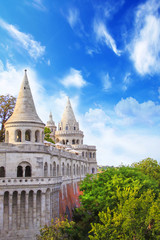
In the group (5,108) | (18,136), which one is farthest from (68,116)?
(18,136)

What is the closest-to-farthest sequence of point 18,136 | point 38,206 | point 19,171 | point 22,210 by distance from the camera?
point 22,210, point 38,206, point 19,171, point 18,136

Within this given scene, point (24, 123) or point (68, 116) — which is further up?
point (68, 116)

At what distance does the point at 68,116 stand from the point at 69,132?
4.99 meters

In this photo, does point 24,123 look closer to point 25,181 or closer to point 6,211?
point 25,181

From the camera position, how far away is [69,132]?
73.1m

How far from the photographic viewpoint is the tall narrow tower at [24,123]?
110 ft

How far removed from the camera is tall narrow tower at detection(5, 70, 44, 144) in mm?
33562

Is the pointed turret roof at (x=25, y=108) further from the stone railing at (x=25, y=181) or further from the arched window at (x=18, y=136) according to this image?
the stone railing at (x=25, y=181)

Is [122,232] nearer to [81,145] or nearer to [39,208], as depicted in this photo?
[39,208]

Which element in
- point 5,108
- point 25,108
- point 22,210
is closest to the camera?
point 22,210

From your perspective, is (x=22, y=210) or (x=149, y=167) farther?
(x=149, y=167)

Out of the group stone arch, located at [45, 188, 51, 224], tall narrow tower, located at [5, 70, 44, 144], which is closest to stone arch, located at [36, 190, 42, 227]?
stone arch, located at [45, 188, 51, 224]

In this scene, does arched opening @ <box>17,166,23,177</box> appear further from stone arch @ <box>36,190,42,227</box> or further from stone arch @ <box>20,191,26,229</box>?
stone arch @ <box>36,190,42,227</box>

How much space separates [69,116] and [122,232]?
180ft
